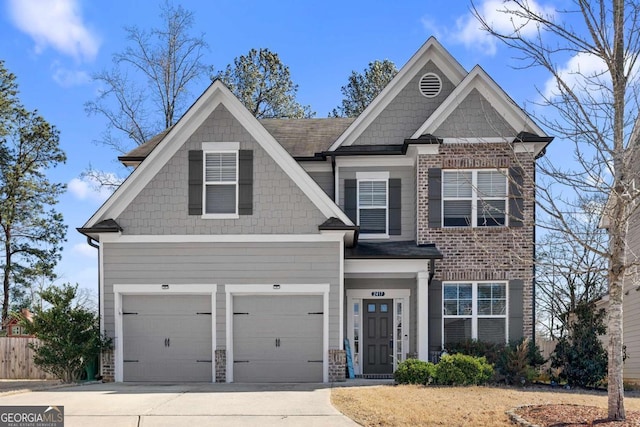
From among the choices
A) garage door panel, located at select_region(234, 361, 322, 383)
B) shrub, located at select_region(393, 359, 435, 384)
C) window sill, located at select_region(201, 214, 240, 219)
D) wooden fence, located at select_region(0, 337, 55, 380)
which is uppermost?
window sill, located at select_region(201, 214, 240, 219)

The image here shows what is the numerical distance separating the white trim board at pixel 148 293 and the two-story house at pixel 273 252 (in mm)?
32

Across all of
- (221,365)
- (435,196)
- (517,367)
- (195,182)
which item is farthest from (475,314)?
(195,182)

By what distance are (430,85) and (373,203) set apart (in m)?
3.71

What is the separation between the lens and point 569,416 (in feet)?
32.7

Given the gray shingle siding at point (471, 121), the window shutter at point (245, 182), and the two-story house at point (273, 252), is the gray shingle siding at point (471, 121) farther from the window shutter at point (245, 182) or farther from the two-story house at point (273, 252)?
the window shutter at point (245, 182)

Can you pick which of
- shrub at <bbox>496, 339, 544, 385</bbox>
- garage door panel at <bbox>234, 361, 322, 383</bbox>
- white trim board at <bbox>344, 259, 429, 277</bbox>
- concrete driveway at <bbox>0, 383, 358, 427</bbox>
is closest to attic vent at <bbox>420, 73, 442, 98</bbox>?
white trim board at <bbox>344, 259, 429, 277</bbox>

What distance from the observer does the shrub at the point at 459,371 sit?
1388 centimetres

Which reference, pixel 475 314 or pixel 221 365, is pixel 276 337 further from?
pixel 475 314

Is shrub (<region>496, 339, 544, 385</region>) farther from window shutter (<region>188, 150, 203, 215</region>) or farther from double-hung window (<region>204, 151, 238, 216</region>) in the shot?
window shutter (<region>188, 150, 203, 215</region>)

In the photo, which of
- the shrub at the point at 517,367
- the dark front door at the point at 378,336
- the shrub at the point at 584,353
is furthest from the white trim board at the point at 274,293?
the shrub at the point at 584,353

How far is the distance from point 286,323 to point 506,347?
530 centimetres

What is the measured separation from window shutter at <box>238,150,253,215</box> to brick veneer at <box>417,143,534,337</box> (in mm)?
4452

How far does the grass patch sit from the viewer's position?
9883mm

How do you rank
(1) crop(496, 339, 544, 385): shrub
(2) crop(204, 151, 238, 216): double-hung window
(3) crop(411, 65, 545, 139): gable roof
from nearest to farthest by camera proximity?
(1) crop(496, 339, 544, 385): shrub
(2) crop(204, 151, 238, 216): double-hung window
(3) crop(411, 65, 545, 139): gable roof
